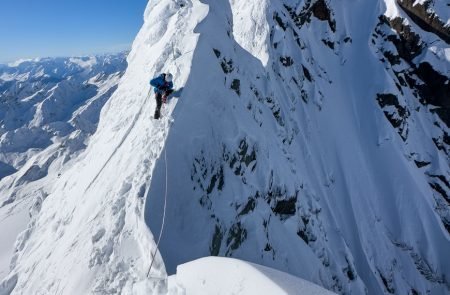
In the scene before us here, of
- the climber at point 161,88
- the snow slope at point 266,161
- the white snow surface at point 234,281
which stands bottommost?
the snow slope at point 266,161

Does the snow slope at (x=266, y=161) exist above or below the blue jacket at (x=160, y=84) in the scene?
below

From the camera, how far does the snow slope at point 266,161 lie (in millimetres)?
10281

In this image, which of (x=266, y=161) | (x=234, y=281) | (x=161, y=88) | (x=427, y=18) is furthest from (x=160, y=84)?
(x=427, y=18)

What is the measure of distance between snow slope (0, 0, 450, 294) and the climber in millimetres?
358

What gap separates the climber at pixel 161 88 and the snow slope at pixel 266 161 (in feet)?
1.17

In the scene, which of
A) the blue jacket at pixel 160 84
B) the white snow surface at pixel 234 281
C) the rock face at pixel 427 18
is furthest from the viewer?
the rock face at pixel 427 18

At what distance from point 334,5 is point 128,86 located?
33707 millimetres

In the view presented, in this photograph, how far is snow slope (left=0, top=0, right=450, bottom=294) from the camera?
10.3 m

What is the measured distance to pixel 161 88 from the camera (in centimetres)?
1261

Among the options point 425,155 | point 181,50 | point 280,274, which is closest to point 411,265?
point 425,155

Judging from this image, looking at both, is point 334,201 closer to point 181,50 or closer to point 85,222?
point 181,50

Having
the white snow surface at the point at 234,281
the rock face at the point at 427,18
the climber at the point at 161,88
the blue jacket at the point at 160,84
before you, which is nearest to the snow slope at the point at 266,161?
the white snow surface at the point at 234,281

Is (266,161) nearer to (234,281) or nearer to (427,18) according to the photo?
(234,281)

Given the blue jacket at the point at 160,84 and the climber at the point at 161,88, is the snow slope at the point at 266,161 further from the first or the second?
the blue jacket at the point at 160,84
